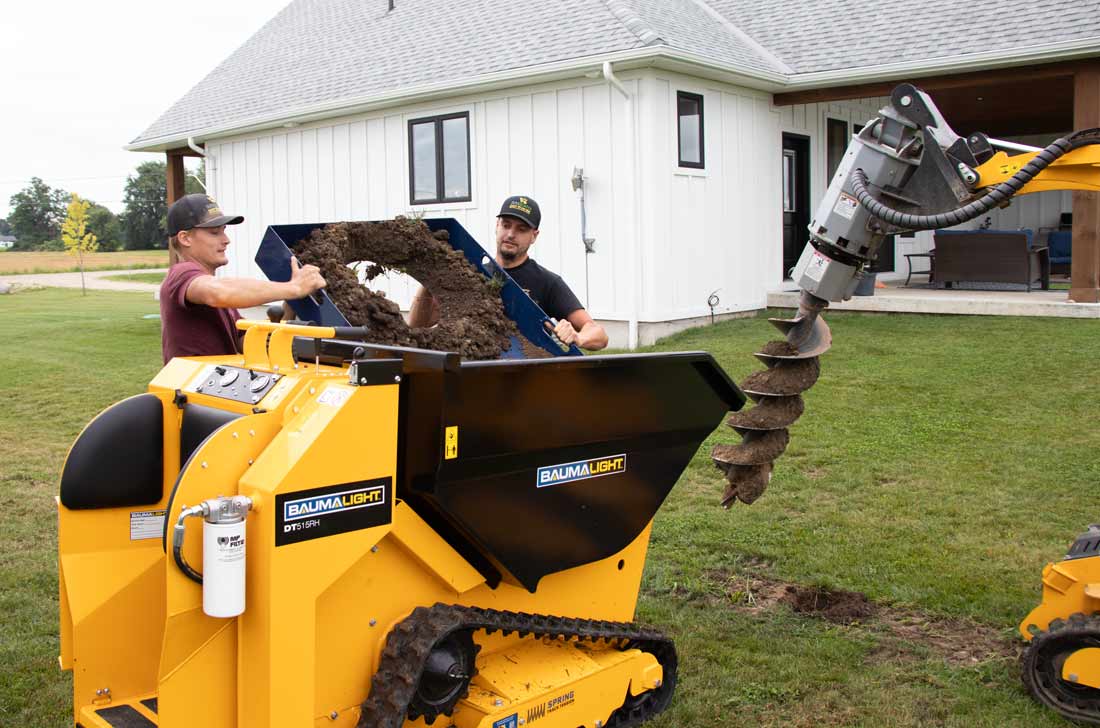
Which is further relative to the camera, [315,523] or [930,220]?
[930,220]

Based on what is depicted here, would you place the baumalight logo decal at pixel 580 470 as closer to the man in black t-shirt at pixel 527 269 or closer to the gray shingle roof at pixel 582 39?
the man in black t-shirt at pixel 527 269

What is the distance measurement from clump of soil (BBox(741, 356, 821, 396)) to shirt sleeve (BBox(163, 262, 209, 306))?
2164 mm

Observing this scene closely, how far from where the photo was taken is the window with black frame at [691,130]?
496 inches

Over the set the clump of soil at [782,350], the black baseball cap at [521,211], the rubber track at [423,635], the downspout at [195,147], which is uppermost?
the downspout at [195,147]

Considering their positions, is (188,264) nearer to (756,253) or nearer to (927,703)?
(927,703)

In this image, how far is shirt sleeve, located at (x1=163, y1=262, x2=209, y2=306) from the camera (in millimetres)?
3975

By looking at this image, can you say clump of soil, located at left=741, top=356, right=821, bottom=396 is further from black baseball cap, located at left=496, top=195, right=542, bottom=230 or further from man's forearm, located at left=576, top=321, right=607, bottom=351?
black baseball cap, located at left=496, top=195, right=542, bottom=230

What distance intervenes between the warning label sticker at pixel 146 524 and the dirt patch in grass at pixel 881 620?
264cm

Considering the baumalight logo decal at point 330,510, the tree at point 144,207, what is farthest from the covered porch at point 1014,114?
the tree at point 144,207

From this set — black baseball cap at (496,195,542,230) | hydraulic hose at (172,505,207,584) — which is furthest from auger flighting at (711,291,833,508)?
hydraulic hose at (172,505,207,584)

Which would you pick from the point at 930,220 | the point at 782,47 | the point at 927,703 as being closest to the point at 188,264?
the point at 930,220

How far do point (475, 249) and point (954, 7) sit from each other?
10869mm

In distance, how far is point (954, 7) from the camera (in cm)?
1335

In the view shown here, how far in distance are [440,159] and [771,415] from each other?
10978 millimetres
